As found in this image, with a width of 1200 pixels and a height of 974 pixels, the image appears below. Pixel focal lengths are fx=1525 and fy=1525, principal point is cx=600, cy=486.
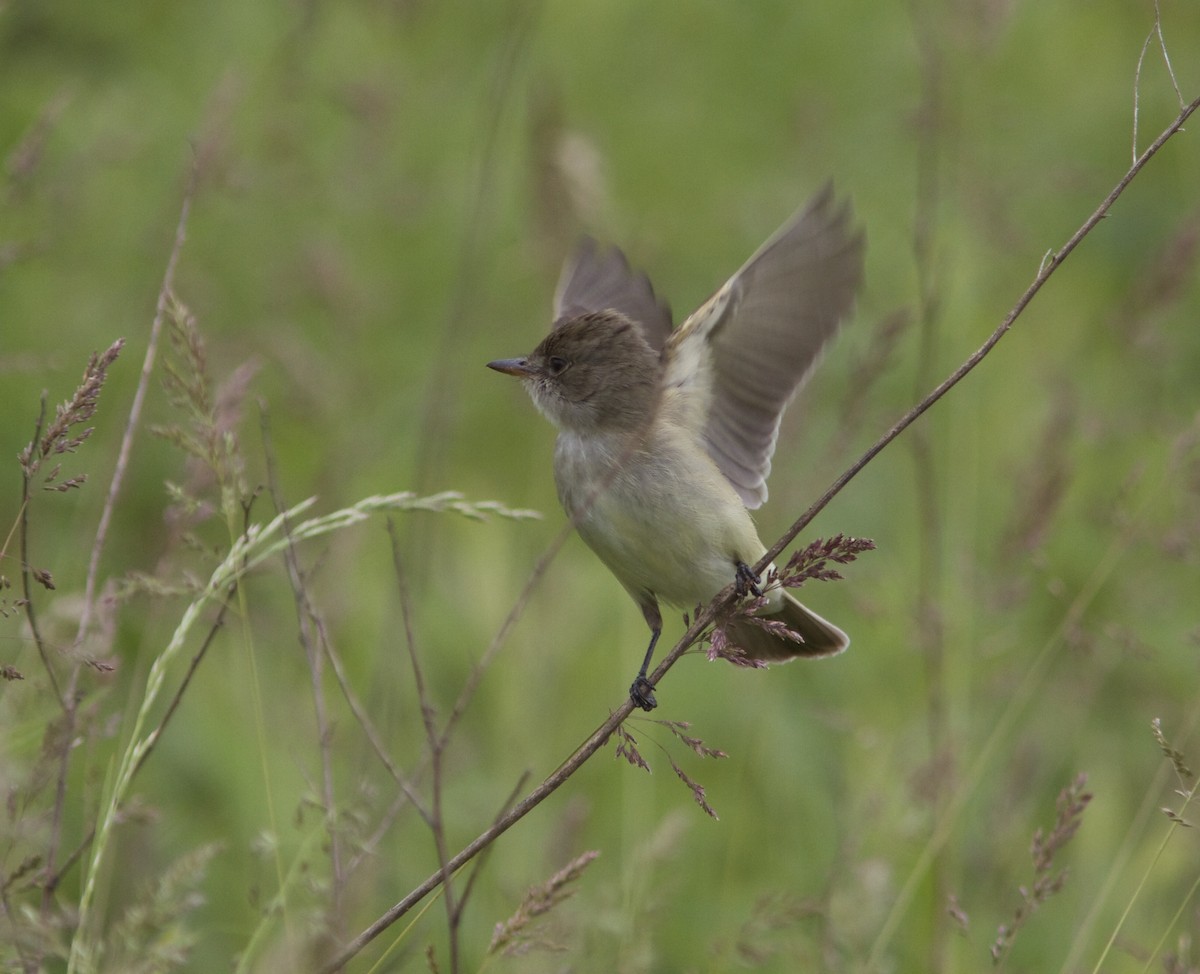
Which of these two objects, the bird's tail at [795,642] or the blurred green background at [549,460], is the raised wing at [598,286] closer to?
the blurred green background at [549,460]

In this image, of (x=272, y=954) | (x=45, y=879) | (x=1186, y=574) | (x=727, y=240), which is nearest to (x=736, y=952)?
(x=272, y=954)

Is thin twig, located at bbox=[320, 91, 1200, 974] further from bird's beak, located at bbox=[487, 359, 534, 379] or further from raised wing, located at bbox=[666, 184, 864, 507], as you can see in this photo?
bird's beak, located at bbox=[487, 359, 534, 379]

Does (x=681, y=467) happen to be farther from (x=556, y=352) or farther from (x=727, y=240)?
(x=727, y=240)

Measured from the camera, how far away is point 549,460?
521cm

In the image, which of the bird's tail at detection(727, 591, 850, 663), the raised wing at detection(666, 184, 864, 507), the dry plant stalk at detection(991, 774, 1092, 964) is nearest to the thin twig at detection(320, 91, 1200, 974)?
the dry plant stalk at detection(991, 774, 1092, 964)

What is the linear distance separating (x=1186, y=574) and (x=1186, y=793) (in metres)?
3.46

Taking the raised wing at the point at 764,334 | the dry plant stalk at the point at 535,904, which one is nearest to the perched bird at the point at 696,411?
the raised wing at the point at 764,334

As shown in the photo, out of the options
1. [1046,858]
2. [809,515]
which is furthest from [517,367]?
[1046,858]

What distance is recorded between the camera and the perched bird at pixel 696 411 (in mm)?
3418

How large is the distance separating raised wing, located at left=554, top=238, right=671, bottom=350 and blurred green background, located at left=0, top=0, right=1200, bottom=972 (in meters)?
0.08

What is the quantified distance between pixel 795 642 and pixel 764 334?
79 cm

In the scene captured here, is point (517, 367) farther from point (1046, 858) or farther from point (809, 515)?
point (1046, 858)

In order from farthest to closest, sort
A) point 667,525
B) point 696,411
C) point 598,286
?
point 598,286 < point 696,411 < point 667,525

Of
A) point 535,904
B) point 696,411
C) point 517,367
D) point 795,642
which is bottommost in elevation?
point 535,904
